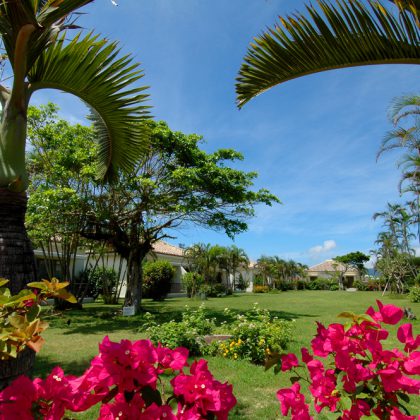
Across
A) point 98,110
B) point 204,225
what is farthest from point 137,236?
point 98,110

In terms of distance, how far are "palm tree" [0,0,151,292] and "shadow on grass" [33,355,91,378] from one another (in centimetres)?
445

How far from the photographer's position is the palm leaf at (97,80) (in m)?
3.03

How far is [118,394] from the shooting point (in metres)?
1.26

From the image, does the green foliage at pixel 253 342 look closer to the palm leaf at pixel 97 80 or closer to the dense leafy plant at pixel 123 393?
the palm leaf at pixel 97 80

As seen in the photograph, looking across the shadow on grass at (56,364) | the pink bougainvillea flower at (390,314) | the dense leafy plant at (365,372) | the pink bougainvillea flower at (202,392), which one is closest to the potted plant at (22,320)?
the pink bougainvillea flower at (202,392)

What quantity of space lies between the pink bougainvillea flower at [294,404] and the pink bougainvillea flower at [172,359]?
53 centimetres

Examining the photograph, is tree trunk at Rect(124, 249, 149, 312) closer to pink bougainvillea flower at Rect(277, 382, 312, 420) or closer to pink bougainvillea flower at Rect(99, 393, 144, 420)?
pink bougainvillea flower at Rect(277, 382, 312, 420)

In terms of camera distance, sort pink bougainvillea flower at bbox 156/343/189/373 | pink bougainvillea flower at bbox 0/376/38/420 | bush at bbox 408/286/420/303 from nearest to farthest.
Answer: pink bougainvillea flower at bbox 0/376/38/420
pink bougainvillea flower at bbox 156/343/189/373
bush at bbox 408/286/420/303

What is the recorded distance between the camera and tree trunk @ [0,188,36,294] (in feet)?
7.45

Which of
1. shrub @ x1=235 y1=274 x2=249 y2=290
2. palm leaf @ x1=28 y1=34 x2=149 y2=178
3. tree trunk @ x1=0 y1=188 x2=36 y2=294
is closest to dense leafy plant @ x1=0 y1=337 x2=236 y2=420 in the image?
tree trunk @ x1=0 y1=188 x2=36 y2=294

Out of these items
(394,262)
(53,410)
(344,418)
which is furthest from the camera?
(394,262)

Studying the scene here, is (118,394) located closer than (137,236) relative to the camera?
Yes

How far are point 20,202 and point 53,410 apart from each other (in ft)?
5.26

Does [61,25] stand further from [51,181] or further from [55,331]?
[51,181]
